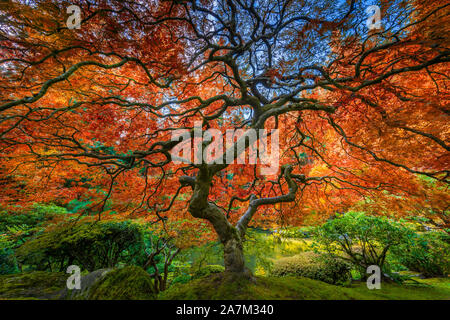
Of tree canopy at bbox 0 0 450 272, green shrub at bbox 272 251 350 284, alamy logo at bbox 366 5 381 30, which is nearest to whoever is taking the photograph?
tree canopy at bbox 0 0 450 272

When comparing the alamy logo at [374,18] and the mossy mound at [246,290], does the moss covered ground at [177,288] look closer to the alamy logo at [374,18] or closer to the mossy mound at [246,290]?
the mossy mound at [246,290]

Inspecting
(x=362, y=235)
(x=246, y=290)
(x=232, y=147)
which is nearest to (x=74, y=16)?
(x=232, y=147)

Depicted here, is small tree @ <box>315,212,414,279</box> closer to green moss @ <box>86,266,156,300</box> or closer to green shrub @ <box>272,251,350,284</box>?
green shrub @ <box>272,251,350,284</box>

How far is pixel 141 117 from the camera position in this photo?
440cm

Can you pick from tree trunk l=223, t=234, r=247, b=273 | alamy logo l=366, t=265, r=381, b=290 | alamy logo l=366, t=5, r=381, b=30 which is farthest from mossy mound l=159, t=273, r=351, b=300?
alamy logo l=366, t=5, r=381, b=30

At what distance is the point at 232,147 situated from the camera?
8.74ft

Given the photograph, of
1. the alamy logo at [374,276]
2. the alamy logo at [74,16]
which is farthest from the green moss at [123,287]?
the alamy logo at [374,276]

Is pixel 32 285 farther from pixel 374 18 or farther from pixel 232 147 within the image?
pixel 374 18

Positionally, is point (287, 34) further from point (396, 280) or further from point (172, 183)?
point (396, 280)

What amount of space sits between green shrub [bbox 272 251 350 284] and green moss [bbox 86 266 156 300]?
13.2 ft

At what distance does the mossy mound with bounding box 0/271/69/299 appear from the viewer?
246 cm

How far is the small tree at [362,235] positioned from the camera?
3.62 meters

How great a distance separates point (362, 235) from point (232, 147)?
401cm

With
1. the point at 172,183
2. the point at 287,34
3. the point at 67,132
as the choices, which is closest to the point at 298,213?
the point at 172,183
